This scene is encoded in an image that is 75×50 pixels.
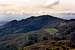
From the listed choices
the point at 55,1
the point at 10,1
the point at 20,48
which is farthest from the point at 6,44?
the point at 55,1

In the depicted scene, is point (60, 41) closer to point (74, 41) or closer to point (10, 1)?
point (74, 41)

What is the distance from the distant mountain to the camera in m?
6.60

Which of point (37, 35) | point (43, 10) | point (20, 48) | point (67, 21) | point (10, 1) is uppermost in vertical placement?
point (10, 1)

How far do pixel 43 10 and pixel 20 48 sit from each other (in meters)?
1.66

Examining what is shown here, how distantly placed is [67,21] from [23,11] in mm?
1729

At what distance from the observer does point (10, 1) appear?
668 cm

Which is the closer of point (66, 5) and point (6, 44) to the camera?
point (6, 44)

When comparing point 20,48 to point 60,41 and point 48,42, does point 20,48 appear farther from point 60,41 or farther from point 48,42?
point 60,41

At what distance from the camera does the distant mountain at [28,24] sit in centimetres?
660

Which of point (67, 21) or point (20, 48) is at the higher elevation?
point (67, 21)

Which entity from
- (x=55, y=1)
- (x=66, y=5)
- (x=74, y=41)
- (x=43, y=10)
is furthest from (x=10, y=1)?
(x=74, y=41)

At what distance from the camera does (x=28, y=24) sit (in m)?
6.76

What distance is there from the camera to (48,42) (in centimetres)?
652

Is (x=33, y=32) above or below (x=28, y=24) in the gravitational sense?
below
